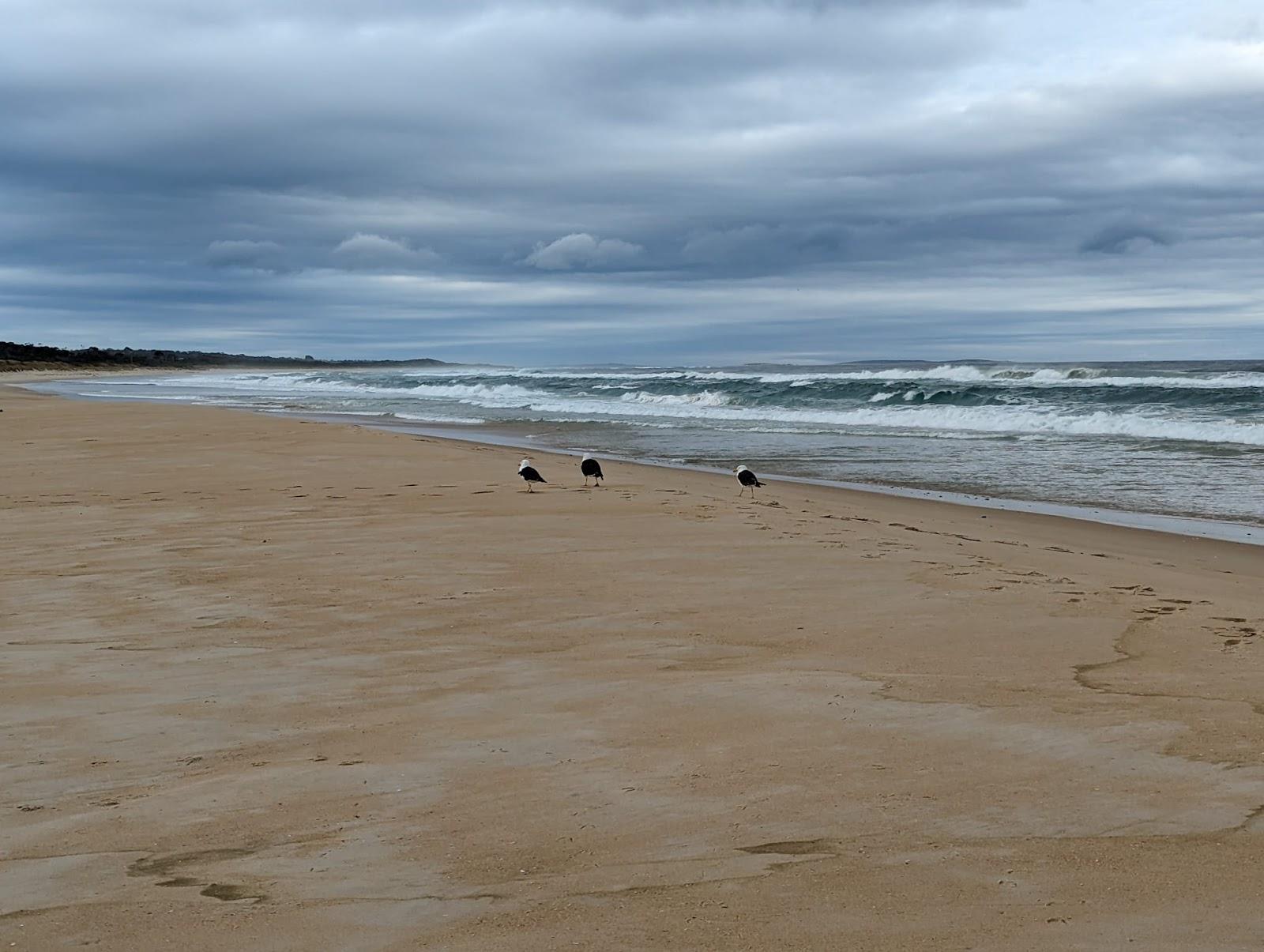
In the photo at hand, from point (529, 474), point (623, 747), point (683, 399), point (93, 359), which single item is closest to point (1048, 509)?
point (529, 474)

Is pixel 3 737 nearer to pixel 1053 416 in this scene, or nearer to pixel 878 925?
pixel 878 925

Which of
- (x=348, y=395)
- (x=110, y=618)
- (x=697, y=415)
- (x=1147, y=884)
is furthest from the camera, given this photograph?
(x=348, y=395)

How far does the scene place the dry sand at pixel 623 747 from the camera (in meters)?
3.00

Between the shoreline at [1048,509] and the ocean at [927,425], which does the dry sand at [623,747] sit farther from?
the ocean at [927,425]

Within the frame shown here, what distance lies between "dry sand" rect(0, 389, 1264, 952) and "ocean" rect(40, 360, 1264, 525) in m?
6.95

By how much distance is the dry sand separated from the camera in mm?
3002

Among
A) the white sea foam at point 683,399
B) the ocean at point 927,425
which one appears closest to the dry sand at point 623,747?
the ocean at point 927,425

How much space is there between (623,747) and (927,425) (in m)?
27.8

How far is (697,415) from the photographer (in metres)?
36.6

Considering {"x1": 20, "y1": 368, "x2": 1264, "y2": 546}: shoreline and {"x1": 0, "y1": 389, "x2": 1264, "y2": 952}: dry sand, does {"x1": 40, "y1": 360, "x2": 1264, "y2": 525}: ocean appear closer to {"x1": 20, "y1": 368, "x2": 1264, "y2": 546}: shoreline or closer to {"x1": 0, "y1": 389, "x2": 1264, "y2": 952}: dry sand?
{"x1": 20, "y1": 368, "x2": 1264, "y2": 546}: shoreline

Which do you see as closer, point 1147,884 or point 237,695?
point 1147,884

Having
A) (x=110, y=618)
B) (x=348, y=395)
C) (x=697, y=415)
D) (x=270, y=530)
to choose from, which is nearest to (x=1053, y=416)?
(x=697, y=415)

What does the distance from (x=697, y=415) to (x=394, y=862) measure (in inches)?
1323

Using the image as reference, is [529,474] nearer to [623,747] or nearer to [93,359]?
[623,747]
